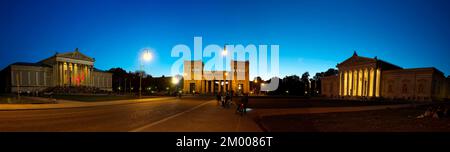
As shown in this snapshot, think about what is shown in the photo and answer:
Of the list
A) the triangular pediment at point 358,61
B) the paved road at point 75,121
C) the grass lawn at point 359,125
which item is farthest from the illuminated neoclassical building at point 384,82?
the paved road at point 75,121

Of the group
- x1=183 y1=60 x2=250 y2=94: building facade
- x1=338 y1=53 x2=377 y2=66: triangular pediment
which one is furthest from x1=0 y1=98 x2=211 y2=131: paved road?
x1=183 y1=60 x2=250 y2=94: building facade

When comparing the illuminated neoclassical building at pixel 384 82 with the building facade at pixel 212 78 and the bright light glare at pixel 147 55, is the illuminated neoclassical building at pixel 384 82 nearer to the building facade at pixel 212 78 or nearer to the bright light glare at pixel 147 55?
the building facade at pixel 212 78

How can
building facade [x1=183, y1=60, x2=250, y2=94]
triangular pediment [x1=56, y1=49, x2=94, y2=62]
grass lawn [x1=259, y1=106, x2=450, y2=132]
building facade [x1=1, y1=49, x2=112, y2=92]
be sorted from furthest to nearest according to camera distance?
building facade [x1=183, y1=60, x2=250, y2=94] → triangular pediment [x1=56, y1=49, x2=94, y2=62] → building facade [x1=1, y1=49, x2=112, y2=92] → grass lawn [x1=259, y1=106, x2=450, y2=132]

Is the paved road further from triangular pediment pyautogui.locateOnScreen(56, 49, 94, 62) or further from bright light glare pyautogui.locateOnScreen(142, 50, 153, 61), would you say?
triangular pediment pyautogui.locateOnScreen(56, 49, 94, 62)

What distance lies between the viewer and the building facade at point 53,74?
78312 mm

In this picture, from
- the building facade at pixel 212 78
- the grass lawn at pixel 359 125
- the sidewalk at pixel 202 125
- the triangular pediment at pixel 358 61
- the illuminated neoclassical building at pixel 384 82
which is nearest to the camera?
the grass lawn at pixel 359 125

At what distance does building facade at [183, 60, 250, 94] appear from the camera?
106438 millimetres

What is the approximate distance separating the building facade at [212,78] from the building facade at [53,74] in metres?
39.0

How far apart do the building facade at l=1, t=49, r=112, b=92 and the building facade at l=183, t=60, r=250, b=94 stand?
39.0 metres

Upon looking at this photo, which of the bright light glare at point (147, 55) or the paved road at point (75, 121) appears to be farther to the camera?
the bright light glare at point (147, 55)

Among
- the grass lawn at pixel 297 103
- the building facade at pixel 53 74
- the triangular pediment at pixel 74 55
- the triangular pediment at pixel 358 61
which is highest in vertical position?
the triangular pediment at pixel 74 55

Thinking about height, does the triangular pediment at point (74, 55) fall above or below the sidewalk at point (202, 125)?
above
